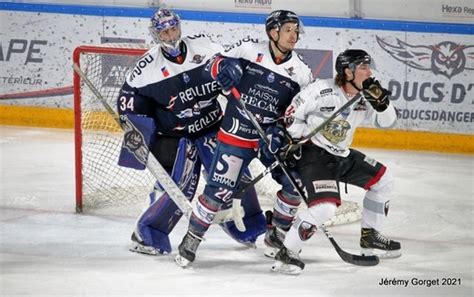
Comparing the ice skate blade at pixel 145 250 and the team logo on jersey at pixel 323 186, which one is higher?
the team logo on jersey at pixel 323 186

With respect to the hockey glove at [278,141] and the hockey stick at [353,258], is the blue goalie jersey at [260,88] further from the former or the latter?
the hockey stick at [353,258]

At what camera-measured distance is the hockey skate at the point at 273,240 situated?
19.1ft

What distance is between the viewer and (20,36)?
9.37m

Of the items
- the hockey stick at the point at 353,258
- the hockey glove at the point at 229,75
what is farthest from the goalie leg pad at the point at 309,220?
the hockey glove at the point at 229,75

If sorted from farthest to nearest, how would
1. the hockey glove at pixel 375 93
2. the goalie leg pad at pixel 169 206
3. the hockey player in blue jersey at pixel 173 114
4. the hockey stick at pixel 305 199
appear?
the goalie leg pad at pixel 169 206
the hockey player in blue jersey at pixel 173 114
the hockey stick at pixel 305 199
the hockey glove at pixel 375 93

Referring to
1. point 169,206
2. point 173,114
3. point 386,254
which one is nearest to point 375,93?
point 386,254

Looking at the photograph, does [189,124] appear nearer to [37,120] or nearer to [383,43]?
[383,43]

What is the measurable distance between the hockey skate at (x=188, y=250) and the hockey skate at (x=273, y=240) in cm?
39

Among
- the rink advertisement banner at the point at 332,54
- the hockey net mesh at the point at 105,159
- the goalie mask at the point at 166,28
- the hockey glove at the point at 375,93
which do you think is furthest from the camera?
the rink advertisement banner at the point at 332,54

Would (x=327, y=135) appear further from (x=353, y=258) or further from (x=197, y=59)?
(x=197, y=59)

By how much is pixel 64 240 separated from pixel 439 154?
3394 millimetres

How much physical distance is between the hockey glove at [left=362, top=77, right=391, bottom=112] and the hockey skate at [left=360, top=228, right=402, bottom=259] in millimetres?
694

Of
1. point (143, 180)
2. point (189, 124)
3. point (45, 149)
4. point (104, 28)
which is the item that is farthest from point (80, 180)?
point (104, 28)

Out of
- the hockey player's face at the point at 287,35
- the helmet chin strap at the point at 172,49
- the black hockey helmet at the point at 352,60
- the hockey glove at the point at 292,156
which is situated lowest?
the hockey glove at the point at 292,156
